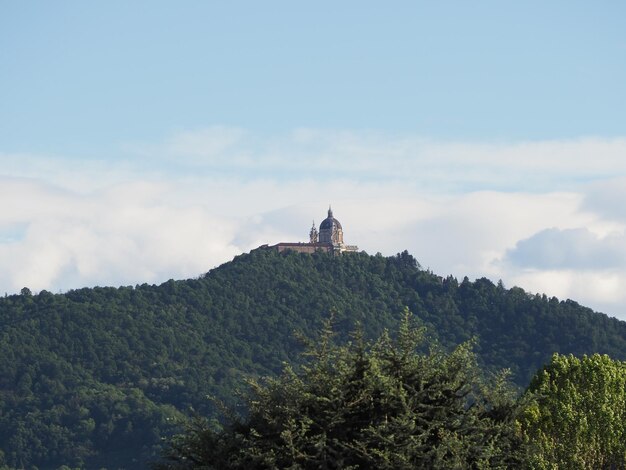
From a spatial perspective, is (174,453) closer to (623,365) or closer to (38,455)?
(623,365)

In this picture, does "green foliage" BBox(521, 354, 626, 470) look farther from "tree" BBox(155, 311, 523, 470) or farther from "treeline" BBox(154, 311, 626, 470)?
"tree" BBox(155, 311, 523, 470)

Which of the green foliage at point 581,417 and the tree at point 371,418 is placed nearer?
the tree at point 371,418

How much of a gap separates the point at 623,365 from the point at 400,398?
11.0 meters

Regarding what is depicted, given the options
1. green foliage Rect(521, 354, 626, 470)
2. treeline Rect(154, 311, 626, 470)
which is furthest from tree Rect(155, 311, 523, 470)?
green foliage Rect(521, 354, 626, 470)

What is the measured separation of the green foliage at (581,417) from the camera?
143 ft

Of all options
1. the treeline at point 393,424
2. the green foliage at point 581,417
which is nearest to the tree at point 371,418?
the treeline at point 393,424

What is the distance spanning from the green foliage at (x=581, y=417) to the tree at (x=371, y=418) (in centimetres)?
203

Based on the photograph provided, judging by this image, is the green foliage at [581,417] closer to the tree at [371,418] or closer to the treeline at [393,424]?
the treeline at [393,424]

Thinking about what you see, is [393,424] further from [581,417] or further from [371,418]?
[581,417]

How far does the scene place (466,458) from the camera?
3981 cm

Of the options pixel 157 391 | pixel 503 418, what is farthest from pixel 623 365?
pixel 157 391

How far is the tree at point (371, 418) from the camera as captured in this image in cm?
3919

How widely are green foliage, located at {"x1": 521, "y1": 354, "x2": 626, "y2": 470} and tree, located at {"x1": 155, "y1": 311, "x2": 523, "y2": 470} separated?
2.03 meters

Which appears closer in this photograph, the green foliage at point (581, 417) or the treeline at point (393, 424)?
the treeline at point (393, 424)
